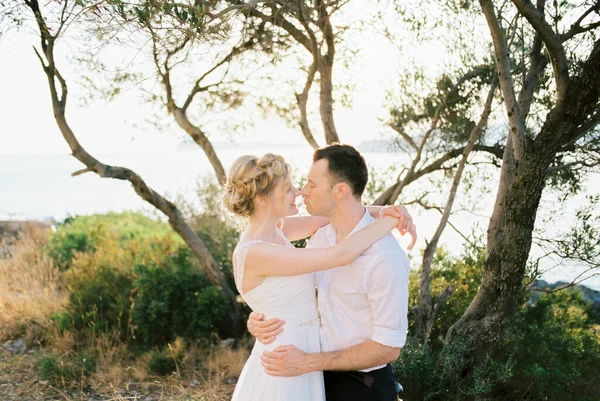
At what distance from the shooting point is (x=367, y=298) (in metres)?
2.62

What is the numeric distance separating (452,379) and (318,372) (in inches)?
99.4

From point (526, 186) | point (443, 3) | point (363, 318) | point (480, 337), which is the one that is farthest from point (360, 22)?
point (363, 318)

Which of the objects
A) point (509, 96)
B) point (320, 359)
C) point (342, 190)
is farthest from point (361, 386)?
point (509, 96)

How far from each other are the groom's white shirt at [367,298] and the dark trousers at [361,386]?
66 mm

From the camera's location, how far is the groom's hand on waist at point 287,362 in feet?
8.46

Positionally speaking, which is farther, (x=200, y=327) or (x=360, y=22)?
(x=200, y=327)

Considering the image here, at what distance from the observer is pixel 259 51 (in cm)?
611

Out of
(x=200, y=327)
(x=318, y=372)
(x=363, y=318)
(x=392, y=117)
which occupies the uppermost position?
(x=392, y=117)

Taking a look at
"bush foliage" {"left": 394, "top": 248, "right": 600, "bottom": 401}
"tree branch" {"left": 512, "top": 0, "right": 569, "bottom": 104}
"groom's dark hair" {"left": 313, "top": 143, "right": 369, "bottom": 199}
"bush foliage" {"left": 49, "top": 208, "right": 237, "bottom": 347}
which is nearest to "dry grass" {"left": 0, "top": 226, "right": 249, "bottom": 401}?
"bush foliage" {"left": 49, "top": 208, "right": 237, "bottom": 347}

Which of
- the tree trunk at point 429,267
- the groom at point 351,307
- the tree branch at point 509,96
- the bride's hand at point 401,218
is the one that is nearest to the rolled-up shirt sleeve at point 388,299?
the groom at point 351,307

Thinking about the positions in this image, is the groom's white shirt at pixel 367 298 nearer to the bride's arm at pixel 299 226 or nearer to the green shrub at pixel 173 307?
the bride's arm at pixel 299 226

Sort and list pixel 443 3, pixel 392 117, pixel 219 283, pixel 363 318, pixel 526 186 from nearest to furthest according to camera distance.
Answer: pixel 363 318 → pixel 526 186 → pixel 443 3 → pixel 392 117 → pixel 219 283

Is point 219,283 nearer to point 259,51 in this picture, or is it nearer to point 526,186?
point 259,51

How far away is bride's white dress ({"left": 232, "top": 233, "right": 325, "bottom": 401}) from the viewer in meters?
2.65
